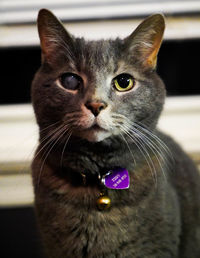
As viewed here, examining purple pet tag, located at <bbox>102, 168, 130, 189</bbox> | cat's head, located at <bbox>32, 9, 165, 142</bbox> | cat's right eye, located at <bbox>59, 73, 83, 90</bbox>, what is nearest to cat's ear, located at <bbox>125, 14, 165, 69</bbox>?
cat's head, located at <bbox>32, 9, 165, 142</bbox>

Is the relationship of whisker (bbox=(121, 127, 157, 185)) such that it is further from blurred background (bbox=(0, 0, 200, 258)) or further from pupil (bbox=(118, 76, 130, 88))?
blurred background (bbox=(0, 0, 200, 258))

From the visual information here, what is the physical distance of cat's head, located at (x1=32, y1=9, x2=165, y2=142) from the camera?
784mm

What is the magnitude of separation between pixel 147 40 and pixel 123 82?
14 cm

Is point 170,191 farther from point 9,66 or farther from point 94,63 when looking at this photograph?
point 9,66

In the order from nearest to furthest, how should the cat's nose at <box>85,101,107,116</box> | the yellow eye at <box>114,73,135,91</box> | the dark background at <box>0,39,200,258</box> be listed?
the cat's nose at <box>85,101,107,116</box>, the yellow eye at <box>114,73,135,91</box>, the dark background at <box>0,39,200,258</box>

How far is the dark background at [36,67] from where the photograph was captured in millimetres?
1506

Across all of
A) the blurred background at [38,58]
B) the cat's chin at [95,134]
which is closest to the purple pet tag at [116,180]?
the cat's chin at [95,134]

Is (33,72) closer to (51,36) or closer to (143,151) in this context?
(51,36)

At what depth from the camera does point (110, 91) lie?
0.82 metres

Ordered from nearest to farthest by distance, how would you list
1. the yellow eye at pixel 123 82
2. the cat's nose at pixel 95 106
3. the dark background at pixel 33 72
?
the cat's nose at pixel 95 106
the yellow eye at pixel 123 82
the dark background at pixel 33 72

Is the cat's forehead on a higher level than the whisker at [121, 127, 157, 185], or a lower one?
higher

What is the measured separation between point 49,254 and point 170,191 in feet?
1.25

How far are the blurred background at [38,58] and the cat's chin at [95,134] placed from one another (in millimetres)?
726

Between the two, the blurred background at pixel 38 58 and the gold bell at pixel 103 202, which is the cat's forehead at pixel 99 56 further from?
the blurred background at pixel 38 58
